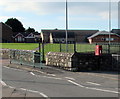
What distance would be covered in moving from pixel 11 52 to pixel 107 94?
50.4ft

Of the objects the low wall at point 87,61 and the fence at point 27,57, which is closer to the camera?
the low wall at point 87,61

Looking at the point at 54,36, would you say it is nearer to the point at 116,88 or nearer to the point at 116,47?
the point at 116,47

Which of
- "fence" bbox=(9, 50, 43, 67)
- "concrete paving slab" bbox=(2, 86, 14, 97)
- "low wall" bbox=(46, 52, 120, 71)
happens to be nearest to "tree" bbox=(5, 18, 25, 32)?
"fence" bbox=(9, 50, 43, 67)

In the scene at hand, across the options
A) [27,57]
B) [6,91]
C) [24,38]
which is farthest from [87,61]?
[24,38]

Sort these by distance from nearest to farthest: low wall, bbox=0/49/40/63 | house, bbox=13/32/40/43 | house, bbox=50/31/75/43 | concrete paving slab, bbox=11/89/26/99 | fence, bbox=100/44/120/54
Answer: concrete paving slab, bbox=11/89/26/99 → fence, bbox=100/44/120/54 → low wall, bbox=0/49/40/63 → house, bbox=50/31/75/43 → house, bbox=13/32/40/43

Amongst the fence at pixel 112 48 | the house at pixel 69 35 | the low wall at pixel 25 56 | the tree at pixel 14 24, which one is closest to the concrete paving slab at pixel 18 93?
the low wall at pixel 25 56

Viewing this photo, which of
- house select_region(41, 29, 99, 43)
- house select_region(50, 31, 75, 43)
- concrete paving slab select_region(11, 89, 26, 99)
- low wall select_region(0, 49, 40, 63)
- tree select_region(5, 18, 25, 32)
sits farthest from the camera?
tree select_region(5, 18, 25, 32)

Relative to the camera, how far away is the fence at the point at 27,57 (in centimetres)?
1692

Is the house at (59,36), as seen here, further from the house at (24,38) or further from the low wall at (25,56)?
the low wall at (25,56)

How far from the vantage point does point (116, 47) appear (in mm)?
16547

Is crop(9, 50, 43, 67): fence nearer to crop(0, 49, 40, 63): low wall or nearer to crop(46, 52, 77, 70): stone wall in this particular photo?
crop(0, 49, 40, 63): low wall

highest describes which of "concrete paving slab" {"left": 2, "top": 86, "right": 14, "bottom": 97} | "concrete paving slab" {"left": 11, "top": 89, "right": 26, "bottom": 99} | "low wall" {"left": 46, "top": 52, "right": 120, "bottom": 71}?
"low wall" {"left": 46, "top": 52, "right": 120, "bottom": 71}

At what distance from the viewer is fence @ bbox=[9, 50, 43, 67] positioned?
16.9 meters

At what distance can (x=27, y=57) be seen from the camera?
19375mm
